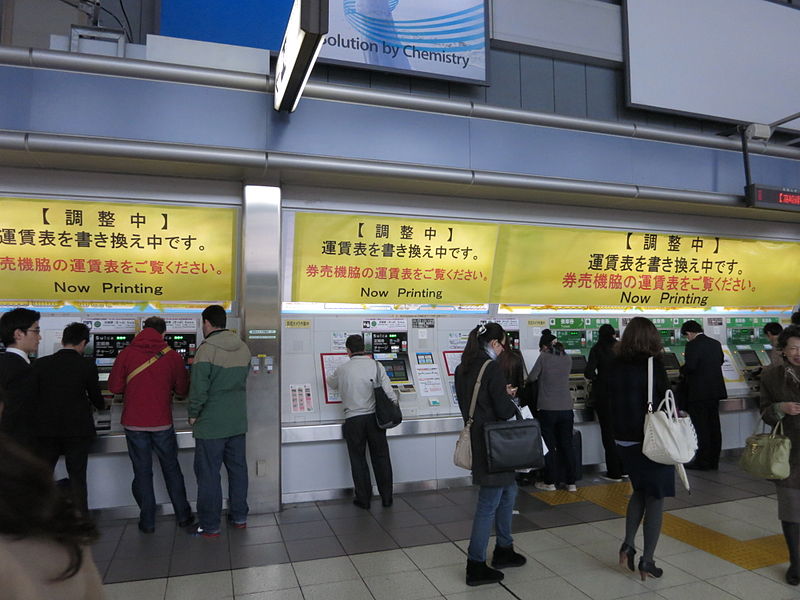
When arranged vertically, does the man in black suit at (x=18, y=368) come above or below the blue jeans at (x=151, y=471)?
above

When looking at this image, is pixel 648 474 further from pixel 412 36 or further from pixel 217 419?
pixel 412 36

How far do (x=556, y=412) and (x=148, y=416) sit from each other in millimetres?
3564

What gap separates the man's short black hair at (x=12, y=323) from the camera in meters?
3.68

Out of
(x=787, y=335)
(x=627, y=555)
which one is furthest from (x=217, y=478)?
(x=787, y=335)

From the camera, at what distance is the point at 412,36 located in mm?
5246

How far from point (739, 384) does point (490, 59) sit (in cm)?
487

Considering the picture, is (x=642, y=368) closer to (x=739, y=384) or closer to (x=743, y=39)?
(x=739, y=384)

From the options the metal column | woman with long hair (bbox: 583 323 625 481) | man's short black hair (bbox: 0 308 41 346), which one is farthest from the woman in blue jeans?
man's short black hair (bbox: 0 308 41 346)

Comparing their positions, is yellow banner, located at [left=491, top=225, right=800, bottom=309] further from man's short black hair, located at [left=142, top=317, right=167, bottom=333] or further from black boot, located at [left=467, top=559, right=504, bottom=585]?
man's short black hair, located at [left=142, top=317, right=167, bottom=333]

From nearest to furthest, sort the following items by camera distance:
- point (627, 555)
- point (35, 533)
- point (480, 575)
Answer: point (35, 533) < point (480, 575) < point (627, 555)

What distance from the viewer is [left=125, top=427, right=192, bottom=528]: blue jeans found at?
415cm

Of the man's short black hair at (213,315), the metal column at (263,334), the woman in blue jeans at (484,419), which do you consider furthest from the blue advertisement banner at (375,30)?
the woman in blue jeans at (484,419)

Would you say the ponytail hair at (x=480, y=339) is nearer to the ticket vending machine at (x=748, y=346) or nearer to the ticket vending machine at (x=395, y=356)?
the ticket vending machine at (x=395, y=356)

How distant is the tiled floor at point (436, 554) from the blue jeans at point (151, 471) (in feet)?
0.55
